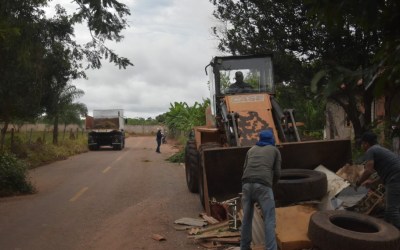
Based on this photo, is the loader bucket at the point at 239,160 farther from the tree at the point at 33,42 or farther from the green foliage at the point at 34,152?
the green foliage at the point at 34,152

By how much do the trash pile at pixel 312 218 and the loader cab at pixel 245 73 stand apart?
2.81 metres

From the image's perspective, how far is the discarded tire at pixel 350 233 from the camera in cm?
618

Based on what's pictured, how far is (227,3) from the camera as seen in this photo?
16.7 metres

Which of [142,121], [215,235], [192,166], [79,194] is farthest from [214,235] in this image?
[142,121]

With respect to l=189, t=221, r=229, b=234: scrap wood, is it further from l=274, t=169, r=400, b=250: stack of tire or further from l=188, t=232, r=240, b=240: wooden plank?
l=274, t=169, r=400, b=250: stack of tire

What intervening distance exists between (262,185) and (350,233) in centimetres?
136

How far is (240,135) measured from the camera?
10539 mm

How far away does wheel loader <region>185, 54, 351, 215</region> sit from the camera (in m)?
9.48

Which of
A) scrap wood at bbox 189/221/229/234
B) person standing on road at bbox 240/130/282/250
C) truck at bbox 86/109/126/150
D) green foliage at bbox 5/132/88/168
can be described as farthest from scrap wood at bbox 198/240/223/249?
truck at bbox 86/109/126/150

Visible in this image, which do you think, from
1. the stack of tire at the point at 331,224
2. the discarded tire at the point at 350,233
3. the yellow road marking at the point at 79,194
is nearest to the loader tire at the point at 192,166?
the yellow road marking at the point at 79,194

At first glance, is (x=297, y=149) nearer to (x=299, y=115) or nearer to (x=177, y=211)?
(x=177, y=211)

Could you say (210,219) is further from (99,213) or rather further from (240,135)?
(99,213)

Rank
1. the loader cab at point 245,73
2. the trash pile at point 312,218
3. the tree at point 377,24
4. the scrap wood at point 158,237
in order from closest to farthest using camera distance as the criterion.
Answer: the tree at point 377,24 → the trash pile at point 312,218 → the scrap wood at point 158,237 → the loader cab at point 245,73

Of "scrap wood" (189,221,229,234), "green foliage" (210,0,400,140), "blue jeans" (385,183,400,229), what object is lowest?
"scrap wood" (189,221,229,234)
